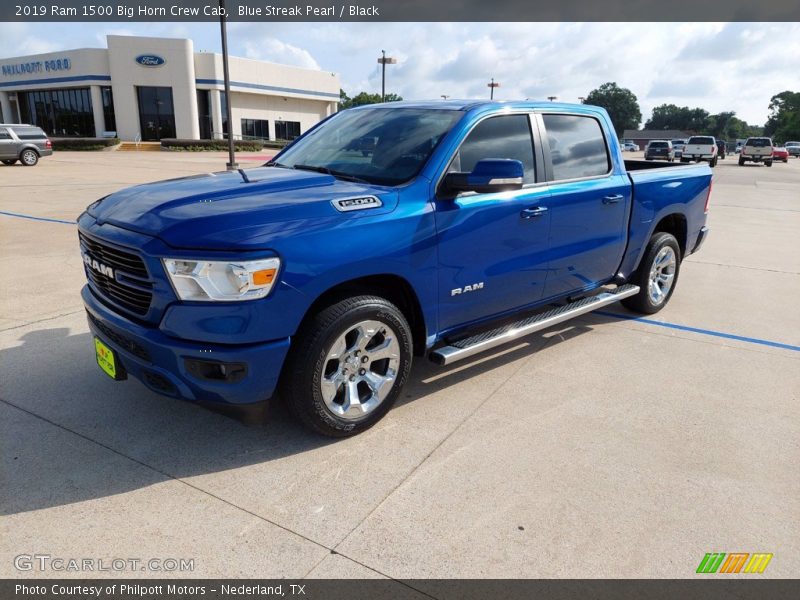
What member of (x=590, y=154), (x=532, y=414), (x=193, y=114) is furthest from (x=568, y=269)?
(x=193, y=114)

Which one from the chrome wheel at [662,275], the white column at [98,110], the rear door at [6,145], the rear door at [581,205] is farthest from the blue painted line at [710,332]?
the white column at [98,110]

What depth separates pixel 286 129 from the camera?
58469 millimetres

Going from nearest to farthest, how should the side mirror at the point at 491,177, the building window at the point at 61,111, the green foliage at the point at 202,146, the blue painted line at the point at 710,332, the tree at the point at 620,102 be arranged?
the side mirror at the point at 491,177 < the blue painted line at the point at 710,332 < the green foliage at the point at 202,146 < the building window at the point at 61,111 < the tree at the point at 620,102

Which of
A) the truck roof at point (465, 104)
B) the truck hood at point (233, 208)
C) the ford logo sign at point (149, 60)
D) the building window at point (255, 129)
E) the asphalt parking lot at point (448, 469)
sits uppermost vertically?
the ford logo sign at point (149, 60)

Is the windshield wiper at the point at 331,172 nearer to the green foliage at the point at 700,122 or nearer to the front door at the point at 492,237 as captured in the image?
the front door at the point at 492,237

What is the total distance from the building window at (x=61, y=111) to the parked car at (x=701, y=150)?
42.7 m

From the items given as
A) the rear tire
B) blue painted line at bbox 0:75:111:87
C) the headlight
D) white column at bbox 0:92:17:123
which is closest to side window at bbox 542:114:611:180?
the headlight

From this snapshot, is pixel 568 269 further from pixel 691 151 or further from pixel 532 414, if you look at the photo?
pixel 691 151

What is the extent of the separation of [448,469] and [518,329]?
1333mm

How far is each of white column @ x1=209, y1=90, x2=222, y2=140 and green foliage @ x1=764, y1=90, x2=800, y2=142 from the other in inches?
4027

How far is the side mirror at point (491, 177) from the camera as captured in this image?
11.1 feet

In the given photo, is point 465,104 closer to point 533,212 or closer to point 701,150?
point 533,212

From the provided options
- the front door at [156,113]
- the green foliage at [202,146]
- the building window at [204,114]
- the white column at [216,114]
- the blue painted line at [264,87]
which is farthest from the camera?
the building window at [204,114]

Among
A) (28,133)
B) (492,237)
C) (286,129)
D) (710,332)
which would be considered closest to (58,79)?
(286,129)
